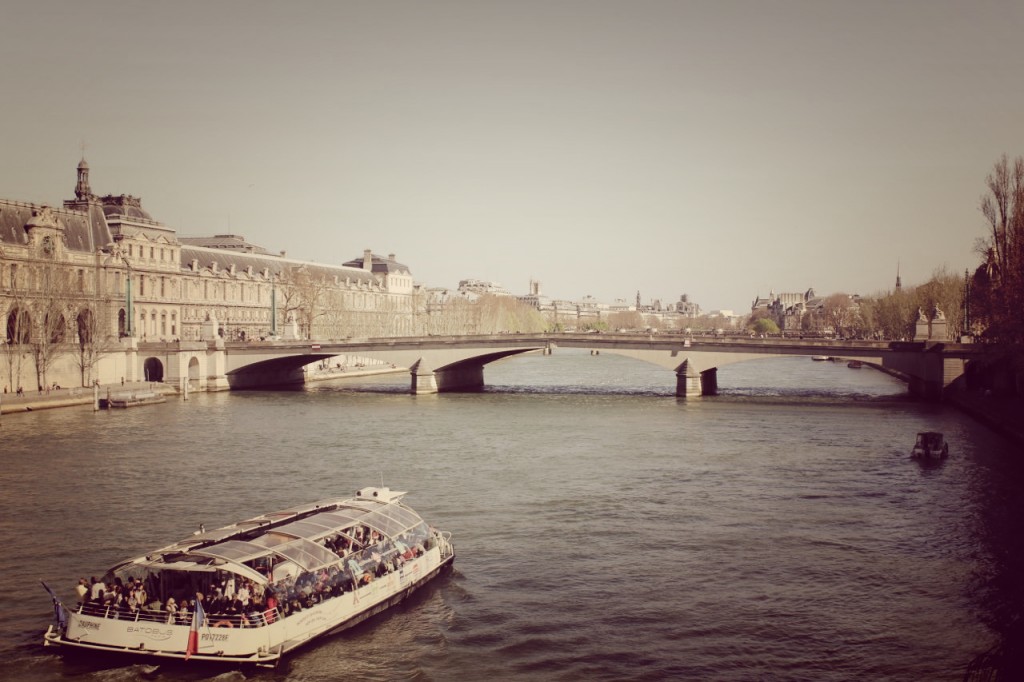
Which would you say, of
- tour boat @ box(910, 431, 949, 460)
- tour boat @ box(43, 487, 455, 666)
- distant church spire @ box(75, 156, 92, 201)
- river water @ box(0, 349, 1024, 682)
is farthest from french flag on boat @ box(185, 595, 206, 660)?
distant church spire @ box(75, 156, 92, 201)

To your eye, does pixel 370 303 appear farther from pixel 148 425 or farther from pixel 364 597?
pixel 364 597

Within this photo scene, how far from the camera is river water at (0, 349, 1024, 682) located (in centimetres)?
2267

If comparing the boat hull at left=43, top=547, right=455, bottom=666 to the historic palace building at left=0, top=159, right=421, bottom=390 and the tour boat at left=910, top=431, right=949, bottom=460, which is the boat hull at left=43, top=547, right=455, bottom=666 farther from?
the historic palace building at left=0, top=159, right=421, bottom=390

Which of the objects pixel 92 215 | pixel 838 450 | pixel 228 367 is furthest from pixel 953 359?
pixel 92 215

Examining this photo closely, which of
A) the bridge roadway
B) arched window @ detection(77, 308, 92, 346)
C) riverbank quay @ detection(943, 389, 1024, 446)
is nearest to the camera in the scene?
riverbank quay @ detection(943, 389, 1024, 446)

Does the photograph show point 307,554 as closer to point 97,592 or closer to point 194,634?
point 194,634

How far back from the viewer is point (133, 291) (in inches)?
4274

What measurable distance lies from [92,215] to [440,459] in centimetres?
6943

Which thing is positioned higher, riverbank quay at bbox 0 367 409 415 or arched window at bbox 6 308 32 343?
arched window at bbox 6 308 32 343

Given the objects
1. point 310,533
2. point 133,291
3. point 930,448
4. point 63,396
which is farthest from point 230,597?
point 133,291

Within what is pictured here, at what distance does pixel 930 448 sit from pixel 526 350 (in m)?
51.6

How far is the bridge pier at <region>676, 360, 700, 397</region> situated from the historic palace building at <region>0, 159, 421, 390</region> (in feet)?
154

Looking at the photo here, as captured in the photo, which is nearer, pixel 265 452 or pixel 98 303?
pixel 265 452

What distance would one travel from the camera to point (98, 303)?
300ft
